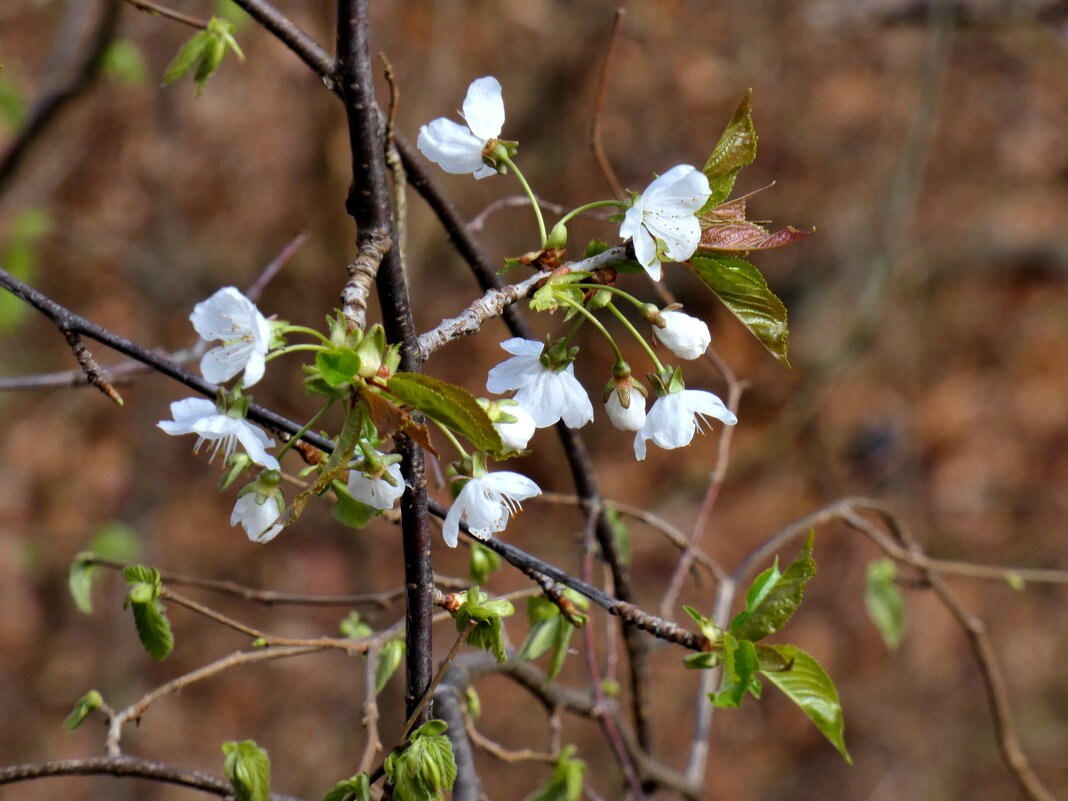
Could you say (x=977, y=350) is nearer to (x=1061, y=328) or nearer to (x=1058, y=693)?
(x=1061, y=328)

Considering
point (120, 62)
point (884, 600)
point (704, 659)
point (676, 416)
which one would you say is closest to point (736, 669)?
point (704, 659)

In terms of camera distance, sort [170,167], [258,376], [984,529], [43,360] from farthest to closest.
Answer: [984,529] < [43,360] < [170,167] < [258,376]

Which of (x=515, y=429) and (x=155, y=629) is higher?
(x=515, y=429)

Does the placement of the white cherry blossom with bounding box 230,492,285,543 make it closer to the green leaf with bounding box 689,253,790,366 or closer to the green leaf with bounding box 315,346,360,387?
the green leaf with bounding box 315,346,360,387

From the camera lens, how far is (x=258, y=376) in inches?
21.0

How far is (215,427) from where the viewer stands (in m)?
0.61

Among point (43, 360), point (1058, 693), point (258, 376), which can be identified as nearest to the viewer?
point (258, 376)

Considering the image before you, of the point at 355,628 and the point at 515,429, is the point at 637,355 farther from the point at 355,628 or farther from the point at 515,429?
the point at 515,429

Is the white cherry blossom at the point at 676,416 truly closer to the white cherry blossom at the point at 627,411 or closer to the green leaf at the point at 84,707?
the white cherry blossom at the point at 627,411

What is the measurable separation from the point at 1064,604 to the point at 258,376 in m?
4.87

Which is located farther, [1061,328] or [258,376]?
[1061,328]

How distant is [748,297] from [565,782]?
27.1 inches

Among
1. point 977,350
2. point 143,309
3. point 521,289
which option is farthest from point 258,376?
point 977,350

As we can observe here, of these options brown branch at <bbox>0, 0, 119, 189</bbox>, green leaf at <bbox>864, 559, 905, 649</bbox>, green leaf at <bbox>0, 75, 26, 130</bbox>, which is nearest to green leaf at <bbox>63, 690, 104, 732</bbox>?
green leaf at <bbox>864, 559, 905, 649</bbox>
